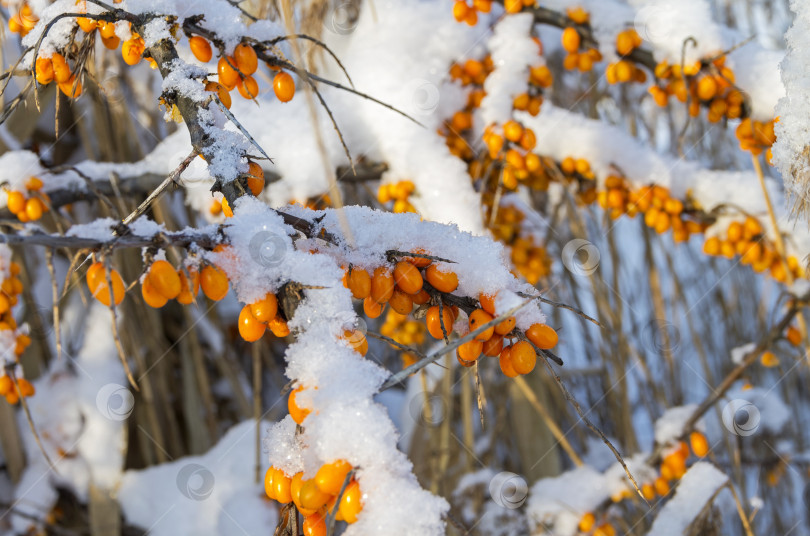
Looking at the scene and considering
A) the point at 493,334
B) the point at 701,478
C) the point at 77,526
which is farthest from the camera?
the point at 77,526

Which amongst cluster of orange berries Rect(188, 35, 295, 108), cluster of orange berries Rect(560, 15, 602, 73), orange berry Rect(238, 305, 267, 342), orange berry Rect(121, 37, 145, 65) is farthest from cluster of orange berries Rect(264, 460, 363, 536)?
cluster of orange berries Rect(560, 15, 602, 73)

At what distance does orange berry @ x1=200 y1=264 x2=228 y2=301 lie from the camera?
0.42 meters

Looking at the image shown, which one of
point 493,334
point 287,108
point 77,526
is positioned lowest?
point 77,526

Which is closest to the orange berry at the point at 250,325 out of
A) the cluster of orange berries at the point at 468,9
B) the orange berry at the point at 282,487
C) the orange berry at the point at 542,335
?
the orange berry at the point at 282,487

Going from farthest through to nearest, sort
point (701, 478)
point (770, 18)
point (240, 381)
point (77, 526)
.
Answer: point (770, 18) < point (240, 381) < point (77, 526) < point (701, 478)

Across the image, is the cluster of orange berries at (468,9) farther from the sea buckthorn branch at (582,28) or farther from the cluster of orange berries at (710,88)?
the cluster of orange berries at (710,88)

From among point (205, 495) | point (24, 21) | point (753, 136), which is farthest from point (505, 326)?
point (205, 495)

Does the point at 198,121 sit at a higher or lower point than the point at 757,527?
higher

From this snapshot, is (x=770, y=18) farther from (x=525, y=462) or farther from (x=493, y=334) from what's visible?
(x=493, y=334)

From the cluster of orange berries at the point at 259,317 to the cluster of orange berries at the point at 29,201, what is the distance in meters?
0.72

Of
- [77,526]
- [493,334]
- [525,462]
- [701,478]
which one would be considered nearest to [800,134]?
[493,334]

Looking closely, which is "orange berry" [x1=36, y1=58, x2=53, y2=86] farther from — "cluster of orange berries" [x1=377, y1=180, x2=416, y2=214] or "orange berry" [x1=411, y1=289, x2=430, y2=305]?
"cluster of orange berries" [x1=377, y1=180, x2=416, y2=214]

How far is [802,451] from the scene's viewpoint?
1.95m

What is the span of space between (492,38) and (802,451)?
1.69 metres
